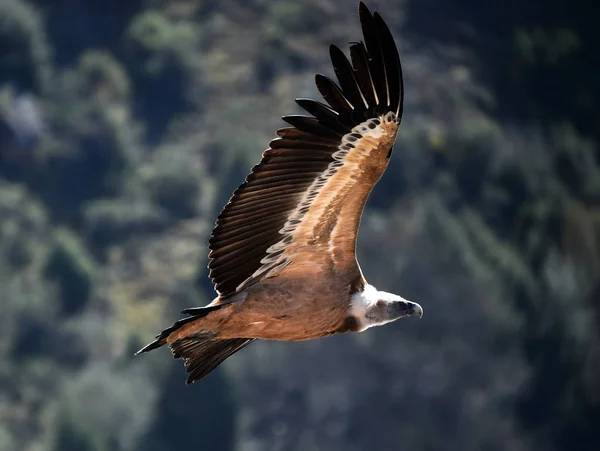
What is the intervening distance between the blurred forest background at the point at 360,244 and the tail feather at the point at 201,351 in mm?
30833

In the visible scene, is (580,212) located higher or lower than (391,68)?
higher

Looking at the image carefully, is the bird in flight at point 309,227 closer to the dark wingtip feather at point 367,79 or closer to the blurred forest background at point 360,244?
the dark wingtip feather at point 367,79

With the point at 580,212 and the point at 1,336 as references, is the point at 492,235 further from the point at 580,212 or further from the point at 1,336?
the point at 1,336

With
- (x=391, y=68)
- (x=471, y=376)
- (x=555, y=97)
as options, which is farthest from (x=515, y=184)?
(x=391, y=68)

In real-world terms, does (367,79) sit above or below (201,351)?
above

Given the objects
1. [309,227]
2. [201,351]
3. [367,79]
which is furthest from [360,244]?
[367,79]

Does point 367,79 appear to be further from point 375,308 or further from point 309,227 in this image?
point 375,308

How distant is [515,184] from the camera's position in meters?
46.0

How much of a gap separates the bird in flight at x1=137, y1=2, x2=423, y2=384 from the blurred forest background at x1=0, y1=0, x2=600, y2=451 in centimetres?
3116

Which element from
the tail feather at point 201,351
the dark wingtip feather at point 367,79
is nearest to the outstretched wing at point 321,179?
the dark wingtip feather at point 367,79

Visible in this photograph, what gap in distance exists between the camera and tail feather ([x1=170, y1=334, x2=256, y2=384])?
23.8 ft

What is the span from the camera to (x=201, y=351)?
7367 mm

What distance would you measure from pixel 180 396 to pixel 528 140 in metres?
16.5

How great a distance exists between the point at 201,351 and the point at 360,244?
106ft
